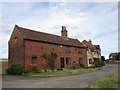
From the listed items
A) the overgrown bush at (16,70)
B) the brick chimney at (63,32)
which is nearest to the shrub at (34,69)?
the overgrown bush at (16,70)

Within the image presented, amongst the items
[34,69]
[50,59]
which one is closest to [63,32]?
[50,59]

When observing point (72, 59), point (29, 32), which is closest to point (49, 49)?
point (29, 32)

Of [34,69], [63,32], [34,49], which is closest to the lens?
[34,69]

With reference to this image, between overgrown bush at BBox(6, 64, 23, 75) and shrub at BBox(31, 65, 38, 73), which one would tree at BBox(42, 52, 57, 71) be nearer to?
shrub at BBox(31, 65, 38, 73)

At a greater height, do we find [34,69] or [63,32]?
[63,32]

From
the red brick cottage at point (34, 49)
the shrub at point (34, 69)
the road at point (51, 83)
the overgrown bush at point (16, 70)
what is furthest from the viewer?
the red brick cottage at point (34, 49)

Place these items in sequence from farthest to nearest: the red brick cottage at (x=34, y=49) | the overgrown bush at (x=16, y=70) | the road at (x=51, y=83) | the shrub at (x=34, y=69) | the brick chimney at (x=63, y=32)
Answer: the brick chimney at (x=63, y=32) < the red brick cottage at (x=34, y=49) < the shrub at (x=34, y=69) < the overgrown bush at (x=16, y=70) < the road at (x=51, y=83)

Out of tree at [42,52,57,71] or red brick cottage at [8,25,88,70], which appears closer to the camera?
red brick cottage at [8,25,88,70]

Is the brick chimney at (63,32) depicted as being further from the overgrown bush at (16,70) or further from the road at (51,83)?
the road at (51,83)

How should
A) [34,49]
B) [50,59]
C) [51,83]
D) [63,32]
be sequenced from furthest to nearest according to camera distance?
[63,32] < [50,59] < [34,49] < [51,83]

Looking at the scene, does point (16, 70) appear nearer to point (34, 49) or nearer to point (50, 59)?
point (34, 49)

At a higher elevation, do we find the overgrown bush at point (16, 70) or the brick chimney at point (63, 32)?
the brick chimney at point (63, 32)

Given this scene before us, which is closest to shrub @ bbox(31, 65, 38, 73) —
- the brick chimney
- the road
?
the road

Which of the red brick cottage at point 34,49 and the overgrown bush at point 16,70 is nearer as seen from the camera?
the overgrown bush at point 16,70
